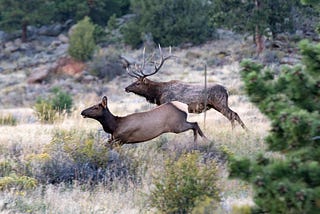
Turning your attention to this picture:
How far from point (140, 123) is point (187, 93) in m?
3.64

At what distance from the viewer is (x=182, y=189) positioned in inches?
286

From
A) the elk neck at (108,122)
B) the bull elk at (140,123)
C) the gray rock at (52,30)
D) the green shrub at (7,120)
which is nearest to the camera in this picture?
the bull elk at (140,123)

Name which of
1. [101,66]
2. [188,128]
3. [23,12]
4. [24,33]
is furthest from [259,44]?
[188,128]

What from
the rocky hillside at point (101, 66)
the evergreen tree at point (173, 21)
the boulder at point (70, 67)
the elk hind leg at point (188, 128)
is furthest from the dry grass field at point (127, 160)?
the evergreen tree at point (173, 21)

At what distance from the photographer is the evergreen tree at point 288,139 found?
5000 mm

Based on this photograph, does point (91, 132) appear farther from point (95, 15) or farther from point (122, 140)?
point (95, 15)

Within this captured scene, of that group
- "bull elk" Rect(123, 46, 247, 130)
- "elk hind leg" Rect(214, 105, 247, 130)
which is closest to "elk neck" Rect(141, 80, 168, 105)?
"bull elk" Rect(123, 46, 247, 130)

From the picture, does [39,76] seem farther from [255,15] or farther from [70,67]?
[255,15]

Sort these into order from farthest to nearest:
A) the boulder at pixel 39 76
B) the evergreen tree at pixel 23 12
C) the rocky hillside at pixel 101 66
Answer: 1. the evergreen tree at pixel 23 12
2. the boulder at pixel 39 76
3. the rocky hillside at pixel 101 66

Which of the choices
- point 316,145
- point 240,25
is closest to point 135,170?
point 316,145

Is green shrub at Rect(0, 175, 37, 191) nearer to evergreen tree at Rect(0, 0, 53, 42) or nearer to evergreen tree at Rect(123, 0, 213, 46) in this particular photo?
evergreen tree at Rect(123, 0, 213, 46)

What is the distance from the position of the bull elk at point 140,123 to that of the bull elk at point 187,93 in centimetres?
265

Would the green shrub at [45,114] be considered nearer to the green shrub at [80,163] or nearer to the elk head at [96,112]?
the elk head at [96,112]

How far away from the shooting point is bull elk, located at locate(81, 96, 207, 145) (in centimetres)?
1148
